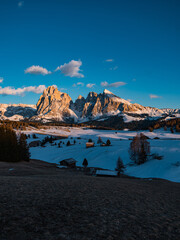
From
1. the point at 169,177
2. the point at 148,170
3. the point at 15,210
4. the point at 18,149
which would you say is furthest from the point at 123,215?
the point at 18,149

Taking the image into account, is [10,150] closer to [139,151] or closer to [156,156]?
[139,151]

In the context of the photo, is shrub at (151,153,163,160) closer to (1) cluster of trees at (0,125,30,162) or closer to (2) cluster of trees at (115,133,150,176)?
(2) cluster of trees at (115,133,150,176)

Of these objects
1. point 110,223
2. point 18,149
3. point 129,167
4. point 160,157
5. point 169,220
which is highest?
point 110,223

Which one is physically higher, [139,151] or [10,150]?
[10,150]

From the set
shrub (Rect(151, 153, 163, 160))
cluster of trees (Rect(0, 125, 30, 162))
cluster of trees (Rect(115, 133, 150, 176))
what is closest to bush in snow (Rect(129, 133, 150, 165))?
cluster of trees (Rect(115, 133, 150, 176))

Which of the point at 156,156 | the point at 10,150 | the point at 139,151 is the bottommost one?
the point at 156,156

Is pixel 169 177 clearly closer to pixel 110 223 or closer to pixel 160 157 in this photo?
pixel 160 157

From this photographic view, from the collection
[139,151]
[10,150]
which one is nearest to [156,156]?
[139,151]

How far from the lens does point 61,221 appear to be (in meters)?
5.49

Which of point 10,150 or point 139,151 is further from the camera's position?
point 139,151

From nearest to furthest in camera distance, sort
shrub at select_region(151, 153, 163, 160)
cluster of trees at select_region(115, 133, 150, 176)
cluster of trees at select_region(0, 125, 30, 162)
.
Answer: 1. cluster of trees at select_region(0, 125, 30, 162)
2. shrub at select_region(151, 153, 163, 160)
3. cluster of trees at select_region(115, 133, 150, 176)

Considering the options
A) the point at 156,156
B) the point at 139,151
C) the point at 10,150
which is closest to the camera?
the point at 10,150

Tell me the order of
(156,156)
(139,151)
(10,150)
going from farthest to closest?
(139,151)
(156,156)
(10,150)

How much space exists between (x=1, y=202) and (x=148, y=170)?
157 ft
